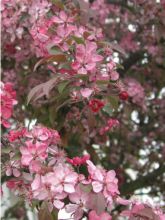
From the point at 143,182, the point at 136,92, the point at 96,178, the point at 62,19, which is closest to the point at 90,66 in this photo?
the point at 62,19

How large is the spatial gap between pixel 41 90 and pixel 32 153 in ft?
1.09

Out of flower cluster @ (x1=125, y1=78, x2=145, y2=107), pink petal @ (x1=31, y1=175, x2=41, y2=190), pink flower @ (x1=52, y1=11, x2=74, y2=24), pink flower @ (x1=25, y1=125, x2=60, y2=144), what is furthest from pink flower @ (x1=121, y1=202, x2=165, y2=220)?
flower cluster @ (x1=125, y1=78, x2=145, y2=107)

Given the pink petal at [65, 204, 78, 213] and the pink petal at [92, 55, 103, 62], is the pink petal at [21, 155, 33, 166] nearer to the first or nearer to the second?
the pink petal at [65, 204, 78, 213]

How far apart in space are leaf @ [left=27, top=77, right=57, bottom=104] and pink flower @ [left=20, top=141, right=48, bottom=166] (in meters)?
0.22

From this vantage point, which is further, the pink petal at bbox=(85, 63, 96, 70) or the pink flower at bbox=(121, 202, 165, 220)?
the pink petal at bbox=(85, 63, 96, 70)

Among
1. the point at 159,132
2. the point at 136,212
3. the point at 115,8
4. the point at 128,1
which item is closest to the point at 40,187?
the point at 136,212

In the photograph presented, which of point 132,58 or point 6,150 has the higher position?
point 6,150

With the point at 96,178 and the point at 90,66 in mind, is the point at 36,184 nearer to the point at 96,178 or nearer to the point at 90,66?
the point at 96,178

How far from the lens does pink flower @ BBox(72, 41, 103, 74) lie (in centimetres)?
177

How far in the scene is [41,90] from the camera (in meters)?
1.89

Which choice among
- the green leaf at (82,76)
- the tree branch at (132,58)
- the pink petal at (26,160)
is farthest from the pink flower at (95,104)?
the tree branch at (132,58)

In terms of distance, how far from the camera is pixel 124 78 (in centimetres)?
347

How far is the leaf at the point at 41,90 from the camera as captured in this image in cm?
180

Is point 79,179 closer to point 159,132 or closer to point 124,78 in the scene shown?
point 124,78
